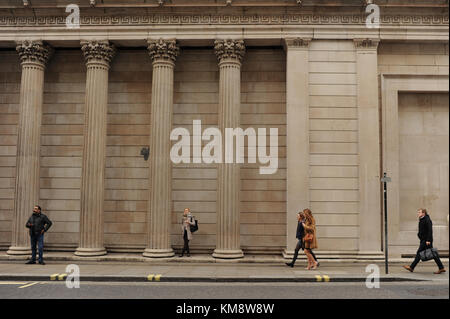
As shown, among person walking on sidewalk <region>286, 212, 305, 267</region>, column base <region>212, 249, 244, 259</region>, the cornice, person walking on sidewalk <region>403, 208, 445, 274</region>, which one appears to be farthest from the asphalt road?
the cornice

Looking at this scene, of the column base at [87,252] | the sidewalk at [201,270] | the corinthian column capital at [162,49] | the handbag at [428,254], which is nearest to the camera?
the sidewalk at [201,270]

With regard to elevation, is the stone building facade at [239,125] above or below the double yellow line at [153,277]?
above

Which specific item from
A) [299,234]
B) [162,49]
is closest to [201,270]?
[299,234]

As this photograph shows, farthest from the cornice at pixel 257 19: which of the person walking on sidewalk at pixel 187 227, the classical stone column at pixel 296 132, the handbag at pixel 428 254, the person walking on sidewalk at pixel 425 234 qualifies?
the handbag at pixel 428 254

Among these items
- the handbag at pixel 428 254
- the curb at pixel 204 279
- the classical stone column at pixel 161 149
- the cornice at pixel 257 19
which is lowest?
the curb at pixel 204 279

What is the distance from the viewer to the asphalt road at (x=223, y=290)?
1009 cm

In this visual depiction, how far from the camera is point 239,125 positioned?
643 inches

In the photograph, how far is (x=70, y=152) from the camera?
17656 mm

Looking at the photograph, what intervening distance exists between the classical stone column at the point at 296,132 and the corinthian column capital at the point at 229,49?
1832 millimetres

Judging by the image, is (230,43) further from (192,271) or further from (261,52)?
(192,271)

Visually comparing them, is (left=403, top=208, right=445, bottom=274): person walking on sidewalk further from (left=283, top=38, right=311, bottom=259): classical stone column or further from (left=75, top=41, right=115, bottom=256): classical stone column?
(left=75, top=41, right=115, bottom=256): classical stone column

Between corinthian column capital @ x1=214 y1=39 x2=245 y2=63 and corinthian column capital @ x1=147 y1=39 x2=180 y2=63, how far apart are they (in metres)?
1.68

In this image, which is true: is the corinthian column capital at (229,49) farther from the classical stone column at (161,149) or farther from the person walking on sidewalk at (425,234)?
the person walking on sidewalk at (425,234)

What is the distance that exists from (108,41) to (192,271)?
952 cm
